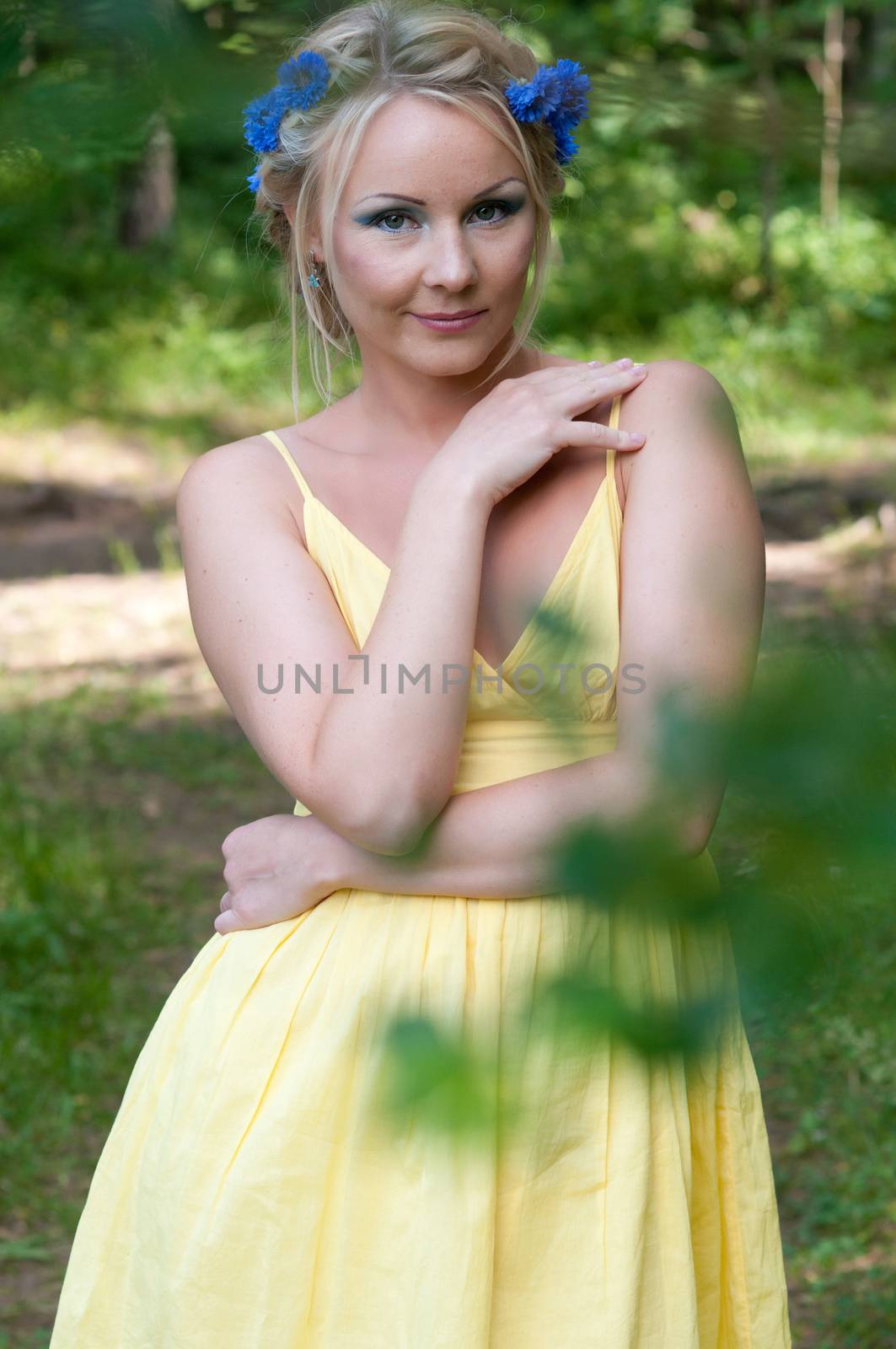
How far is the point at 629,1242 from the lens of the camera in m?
1.55

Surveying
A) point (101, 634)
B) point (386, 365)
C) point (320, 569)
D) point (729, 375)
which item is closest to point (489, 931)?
point (320, 569)

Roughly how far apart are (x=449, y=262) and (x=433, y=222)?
0.18 feet

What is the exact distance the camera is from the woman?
1.47 m

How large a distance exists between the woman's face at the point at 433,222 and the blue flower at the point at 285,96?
0.45 m

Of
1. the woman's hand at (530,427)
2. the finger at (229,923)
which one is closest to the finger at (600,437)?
the woman's hand at (530,427)

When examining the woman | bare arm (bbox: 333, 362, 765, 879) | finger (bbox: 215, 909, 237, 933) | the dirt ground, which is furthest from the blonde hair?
the dirt ground

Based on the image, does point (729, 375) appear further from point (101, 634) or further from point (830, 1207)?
point (830, 1207)

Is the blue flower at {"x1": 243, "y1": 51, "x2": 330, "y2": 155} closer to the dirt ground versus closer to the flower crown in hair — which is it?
the flower crown in hair

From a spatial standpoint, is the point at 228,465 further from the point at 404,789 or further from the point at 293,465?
the point at 404,789

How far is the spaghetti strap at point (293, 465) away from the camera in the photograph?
71.5 inches

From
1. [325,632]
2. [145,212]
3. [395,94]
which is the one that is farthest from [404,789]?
[145,212]

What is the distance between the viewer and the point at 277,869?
1.71m

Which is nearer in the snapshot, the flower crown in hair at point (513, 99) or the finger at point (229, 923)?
the flower crown in hair at point (513, 99)

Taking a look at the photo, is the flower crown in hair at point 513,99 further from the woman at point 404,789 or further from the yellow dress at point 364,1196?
the yellow dress at point 364,1196
